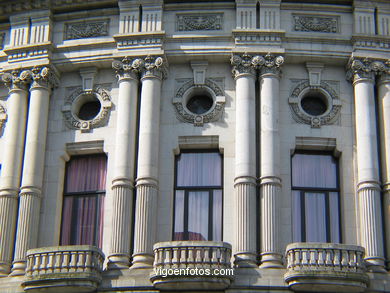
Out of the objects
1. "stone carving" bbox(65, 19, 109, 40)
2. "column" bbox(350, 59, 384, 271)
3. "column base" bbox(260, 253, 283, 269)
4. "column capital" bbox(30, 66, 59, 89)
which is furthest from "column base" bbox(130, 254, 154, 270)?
"stone carving" bbox(65, 19, 109, 40)

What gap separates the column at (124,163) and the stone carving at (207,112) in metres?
1.67

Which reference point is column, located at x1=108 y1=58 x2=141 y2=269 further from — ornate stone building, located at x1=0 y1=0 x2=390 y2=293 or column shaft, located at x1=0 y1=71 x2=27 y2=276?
column shaft, located at x1=0 y1=71 x2=27 y2=276

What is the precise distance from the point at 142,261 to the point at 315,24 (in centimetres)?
1163

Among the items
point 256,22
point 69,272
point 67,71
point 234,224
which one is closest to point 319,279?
point 234,224

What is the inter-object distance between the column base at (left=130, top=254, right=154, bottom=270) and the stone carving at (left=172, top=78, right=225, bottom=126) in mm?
5532

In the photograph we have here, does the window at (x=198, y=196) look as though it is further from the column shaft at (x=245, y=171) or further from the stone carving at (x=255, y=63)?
the stone carving at (x=255, y=63)

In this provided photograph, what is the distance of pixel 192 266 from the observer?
31656mm

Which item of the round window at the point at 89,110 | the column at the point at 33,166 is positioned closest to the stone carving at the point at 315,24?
the round window at the point at 89,110

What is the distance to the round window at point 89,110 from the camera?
37.1 m

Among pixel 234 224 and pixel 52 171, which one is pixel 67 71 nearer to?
pixel 52 171

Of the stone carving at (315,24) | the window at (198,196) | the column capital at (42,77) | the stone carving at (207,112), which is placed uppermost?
the stone carving at (315,24)

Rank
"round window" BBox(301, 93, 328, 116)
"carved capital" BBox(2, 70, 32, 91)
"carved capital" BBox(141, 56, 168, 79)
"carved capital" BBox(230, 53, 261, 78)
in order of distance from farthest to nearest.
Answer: "carved capital" BBox(2, 70, 32, 91)
"round window" BBox(301, 93, 328, 116)
"carved capital" BBox(141, 56, 168, 79)
"carved capital" BBox(230, 53, 261, 78)

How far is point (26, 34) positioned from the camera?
3797 centimetres

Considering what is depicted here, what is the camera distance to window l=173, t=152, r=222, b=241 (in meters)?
34.8
